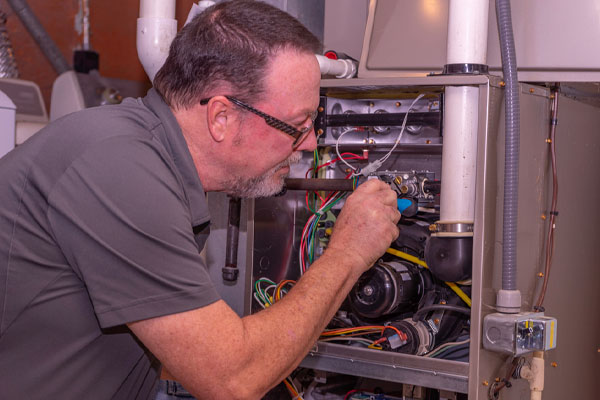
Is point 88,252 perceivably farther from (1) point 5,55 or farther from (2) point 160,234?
(1) point 5,55

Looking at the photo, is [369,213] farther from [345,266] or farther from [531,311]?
[531,311]

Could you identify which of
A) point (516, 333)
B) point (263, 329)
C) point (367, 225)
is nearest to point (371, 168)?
point (367, 225)

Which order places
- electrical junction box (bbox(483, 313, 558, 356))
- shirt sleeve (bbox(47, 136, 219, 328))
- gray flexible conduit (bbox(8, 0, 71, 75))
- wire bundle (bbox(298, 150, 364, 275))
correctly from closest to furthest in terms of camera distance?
1. shirt sleeve (bbox(47, 136, 219, 328))
2. electrical junction box (bbox(483, 313, 558, 356))
3. wire bundle (bbox(298, 150, 364, 275))
4. gray flexible conduit (bbox(8, 0, 71, 75))

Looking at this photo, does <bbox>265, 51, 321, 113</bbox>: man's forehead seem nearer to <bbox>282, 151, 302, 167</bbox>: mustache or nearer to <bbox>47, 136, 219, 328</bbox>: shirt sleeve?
<bbox>282, 151, 302, 167</bbox>: mustache

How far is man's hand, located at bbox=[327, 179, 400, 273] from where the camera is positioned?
1.23 meters

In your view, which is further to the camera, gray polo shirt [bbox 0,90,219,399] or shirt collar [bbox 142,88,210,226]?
shirt collar [bbox 142,88,210,226]

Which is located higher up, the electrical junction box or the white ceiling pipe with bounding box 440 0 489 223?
the white ceiling pipe with bounding box 440 0 489 223

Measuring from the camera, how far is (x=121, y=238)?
2.99 feet

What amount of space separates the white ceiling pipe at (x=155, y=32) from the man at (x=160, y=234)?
45 cm

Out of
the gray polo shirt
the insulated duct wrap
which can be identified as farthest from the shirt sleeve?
the insulated duct wrap

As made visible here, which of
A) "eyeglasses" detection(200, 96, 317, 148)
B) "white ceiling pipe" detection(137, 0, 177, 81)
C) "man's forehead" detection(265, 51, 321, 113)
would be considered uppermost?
"white ceiling pipe" detection(137, 0, 177, 81)

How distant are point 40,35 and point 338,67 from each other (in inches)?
72.1

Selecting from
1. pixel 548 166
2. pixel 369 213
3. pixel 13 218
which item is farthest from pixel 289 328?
pixel 548 166

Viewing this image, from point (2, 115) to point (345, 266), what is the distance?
3.96 feet
